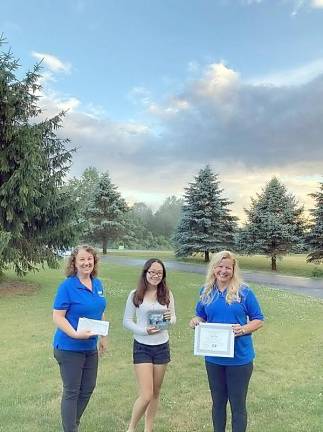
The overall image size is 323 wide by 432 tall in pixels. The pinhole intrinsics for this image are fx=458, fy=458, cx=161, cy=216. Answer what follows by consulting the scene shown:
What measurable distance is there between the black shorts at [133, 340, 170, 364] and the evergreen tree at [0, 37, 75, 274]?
10272 millimetres

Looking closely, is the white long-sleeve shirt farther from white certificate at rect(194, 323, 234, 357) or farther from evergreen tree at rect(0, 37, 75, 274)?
evergreen tree at rect(0, 37, 75, 274)

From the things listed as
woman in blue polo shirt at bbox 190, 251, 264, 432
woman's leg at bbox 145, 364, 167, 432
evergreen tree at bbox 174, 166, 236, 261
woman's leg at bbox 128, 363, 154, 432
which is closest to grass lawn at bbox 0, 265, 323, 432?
woman's leg at bbox 145, 364, 167, 432

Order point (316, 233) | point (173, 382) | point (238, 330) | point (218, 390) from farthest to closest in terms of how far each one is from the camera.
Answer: point (316, 233) → point (173, 382) → point (218, 390) → point (238, 330)

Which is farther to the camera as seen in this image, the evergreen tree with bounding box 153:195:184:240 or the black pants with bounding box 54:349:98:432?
the evergreen tree with bounding box 153:195:184:240

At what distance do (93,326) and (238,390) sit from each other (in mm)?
1388

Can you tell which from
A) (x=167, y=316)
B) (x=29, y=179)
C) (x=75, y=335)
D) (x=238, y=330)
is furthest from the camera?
(x=29, y=179)

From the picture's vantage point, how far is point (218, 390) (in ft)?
13.5

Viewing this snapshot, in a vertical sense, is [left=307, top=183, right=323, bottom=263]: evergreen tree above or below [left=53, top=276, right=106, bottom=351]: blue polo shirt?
above

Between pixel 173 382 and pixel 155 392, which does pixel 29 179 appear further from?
pixel 155 392

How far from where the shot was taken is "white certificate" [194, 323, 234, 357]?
3914 millimetres

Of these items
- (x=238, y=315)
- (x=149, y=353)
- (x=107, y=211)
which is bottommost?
(x=149, y=353)

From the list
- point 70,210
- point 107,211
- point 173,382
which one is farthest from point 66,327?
point 107,211

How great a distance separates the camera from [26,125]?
15656 mm

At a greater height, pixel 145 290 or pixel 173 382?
pixel 145 290
